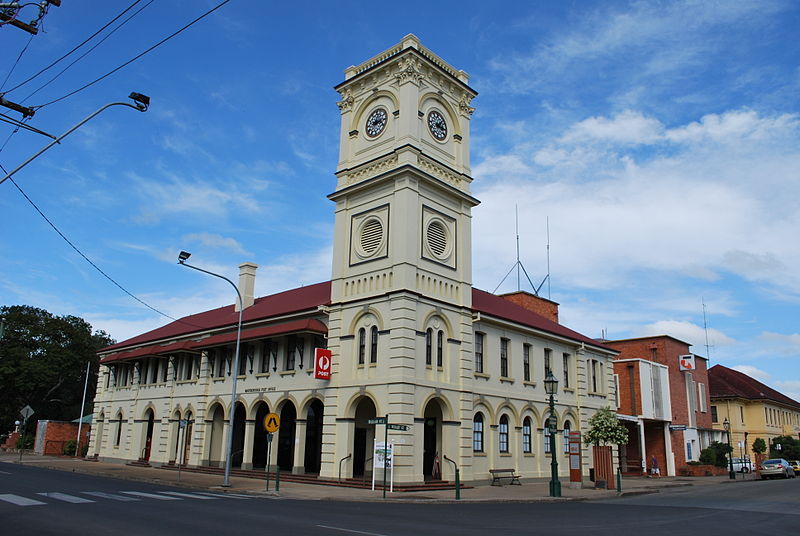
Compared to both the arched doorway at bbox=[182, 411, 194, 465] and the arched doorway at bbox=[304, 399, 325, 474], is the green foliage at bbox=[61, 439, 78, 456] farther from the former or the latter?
the arched doorway at bbox=[304, 399, 325, 474]

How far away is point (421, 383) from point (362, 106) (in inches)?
552

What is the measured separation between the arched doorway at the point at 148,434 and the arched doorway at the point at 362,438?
17.1m

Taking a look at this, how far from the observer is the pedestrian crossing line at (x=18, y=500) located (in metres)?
15.3

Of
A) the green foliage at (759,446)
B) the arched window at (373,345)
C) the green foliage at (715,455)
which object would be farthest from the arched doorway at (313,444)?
the green foliage at (759,446)

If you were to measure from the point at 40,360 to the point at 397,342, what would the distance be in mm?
49055

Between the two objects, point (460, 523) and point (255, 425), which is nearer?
point (460, 523)

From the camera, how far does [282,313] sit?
3189 cm

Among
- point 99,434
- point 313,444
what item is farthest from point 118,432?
point 313,444

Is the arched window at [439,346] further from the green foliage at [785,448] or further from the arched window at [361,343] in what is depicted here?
the green foliage at [785,448]

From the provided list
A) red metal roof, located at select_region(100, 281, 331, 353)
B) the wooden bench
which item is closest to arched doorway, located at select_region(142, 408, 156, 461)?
red metal roof, located at select_region(100, 281, 331, 353)

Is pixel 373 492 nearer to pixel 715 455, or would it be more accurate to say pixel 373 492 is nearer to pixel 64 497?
pixel 64 497

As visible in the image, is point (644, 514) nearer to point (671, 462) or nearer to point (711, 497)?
point (711, 497)

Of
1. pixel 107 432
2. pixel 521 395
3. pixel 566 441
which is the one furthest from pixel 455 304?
pixel 107 432

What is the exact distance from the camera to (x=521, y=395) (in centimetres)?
3309
